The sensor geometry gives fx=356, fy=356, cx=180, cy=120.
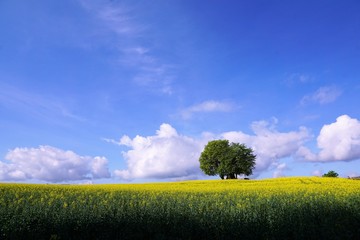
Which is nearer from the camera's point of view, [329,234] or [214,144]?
[329,234]

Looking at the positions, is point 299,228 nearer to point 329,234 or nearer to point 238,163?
point 329,234

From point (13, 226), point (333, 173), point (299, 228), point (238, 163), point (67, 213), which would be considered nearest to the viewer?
point (13, 226)

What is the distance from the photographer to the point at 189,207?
12414mm

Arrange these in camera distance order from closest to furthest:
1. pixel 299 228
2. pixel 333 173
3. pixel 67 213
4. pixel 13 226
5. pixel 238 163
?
pixel 13 226 → pixel 67 213 → pixel 299 228 → pixel 238 163 → pixel 333 173

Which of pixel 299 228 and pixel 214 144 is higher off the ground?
pixel 214 144

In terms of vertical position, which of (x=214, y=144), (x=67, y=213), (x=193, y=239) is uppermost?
(x=214, y=144)

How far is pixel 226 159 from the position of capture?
70.4 m

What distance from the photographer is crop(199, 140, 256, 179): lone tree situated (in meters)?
70.1

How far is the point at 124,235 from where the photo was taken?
35.1ft

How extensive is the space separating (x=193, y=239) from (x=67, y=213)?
3.96 meters

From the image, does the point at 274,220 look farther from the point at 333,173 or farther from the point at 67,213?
the point at 333,173

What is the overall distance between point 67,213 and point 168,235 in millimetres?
3166

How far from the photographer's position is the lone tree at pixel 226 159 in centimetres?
7006

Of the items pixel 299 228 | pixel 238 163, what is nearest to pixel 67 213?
pixel 299 228
